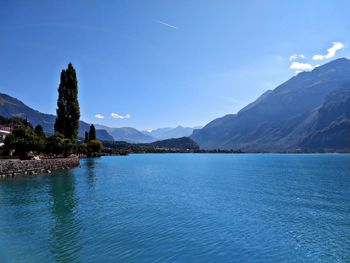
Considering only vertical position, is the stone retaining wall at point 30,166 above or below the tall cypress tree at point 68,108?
below

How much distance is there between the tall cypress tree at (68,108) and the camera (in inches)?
3612

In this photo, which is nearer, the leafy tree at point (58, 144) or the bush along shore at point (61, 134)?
the bush along shore at point (61, 134)

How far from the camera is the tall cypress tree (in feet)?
301

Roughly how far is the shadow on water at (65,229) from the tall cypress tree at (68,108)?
5342 cm

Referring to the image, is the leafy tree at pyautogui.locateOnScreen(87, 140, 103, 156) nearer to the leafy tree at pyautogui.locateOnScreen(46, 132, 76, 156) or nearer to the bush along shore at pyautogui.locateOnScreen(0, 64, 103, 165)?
the bush along shore at pyautogui.locateOnScreen(0, 64, 103, 165)

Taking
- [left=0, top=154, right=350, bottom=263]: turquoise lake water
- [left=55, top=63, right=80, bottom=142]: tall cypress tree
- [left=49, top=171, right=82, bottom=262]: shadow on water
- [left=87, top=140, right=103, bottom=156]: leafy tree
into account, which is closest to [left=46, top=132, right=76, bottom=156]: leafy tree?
[left=55, top=63, right=80, bottom=142]: tall cypress tree

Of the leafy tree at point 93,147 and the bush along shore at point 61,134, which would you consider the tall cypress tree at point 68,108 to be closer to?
the bush along shore at point 61,134

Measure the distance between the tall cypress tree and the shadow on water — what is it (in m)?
53.4

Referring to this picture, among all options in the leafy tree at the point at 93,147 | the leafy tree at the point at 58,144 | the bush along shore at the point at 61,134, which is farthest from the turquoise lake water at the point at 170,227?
the leafy tree at the point at 93,147

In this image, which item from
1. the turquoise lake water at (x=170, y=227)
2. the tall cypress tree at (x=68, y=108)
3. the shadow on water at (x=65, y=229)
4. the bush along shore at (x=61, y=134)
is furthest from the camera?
the tall cypress tree at (x=68, y=108)

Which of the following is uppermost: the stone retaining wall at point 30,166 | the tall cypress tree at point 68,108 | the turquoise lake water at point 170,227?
the tall cypress tree at point 68,108

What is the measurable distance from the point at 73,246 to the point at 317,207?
1115 inches

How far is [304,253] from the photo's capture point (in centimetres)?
2041

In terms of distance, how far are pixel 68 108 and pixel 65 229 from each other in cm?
7293
